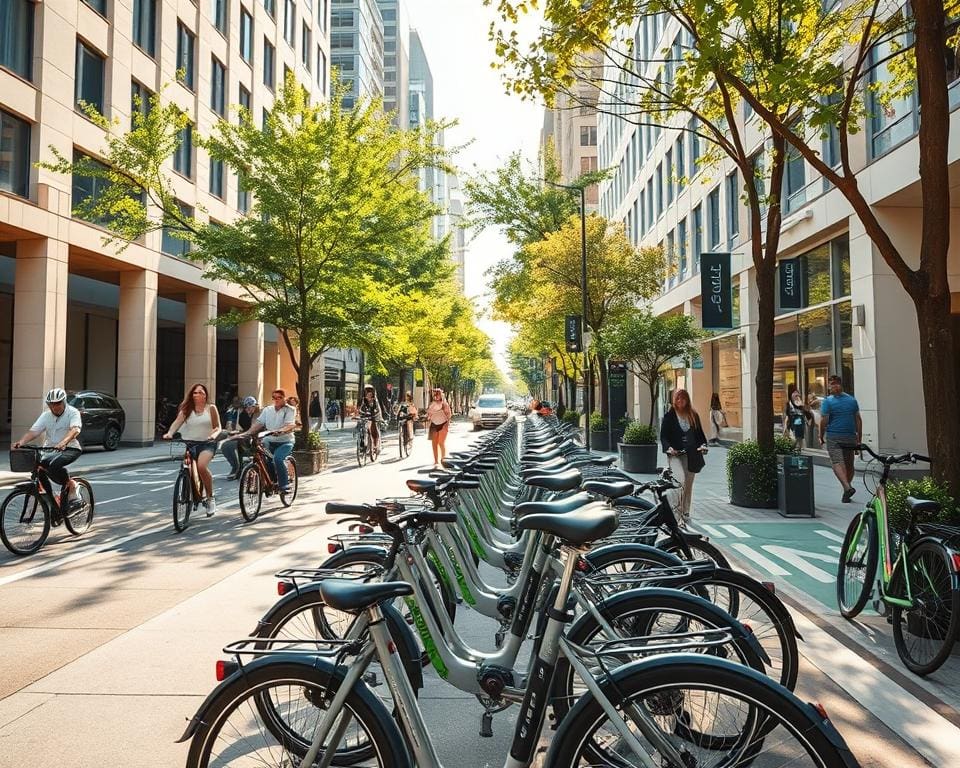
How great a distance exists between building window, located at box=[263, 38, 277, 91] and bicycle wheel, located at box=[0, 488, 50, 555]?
32009 mm

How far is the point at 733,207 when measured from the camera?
2327 centimetres

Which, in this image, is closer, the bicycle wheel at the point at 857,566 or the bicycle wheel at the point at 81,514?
the bicycle wheel at the point at 857,566

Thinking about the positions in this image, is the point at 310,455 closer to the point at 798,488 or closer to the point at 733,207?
the point at 798,488

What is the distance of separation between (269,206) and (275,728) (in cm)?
1487

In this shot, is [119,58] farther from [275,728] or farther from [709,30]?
[275,728]

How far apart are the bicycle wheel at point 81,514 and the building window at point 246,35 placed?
2902 centimetres

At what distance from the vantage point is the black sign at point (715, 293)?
20.6 metres

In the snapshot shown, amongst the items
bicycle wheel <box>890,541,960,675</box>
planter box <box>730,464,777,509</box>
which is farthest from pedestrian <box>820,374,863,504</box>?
bicycle wheel <box>890,541,960,675</box>

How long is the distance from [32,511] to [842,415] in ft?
37.0

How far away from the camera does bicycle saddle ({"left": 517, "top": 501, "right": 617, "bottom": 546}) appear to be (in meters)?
2.50

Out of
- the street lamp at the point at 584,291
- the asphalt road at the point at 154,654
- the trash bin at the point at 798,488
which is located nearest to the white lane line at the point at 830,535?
the trash bin at the point at 798,488

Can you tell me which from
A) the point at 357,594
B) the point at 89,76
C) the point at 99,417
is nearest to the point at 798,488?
the point at 357,594

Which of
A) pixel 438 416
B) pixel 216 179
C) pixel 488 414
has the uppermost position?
pixel 216 179

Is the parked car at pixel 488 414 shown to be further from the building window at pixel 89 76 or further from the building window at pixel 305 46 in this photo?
the building window at pixel 89 76
